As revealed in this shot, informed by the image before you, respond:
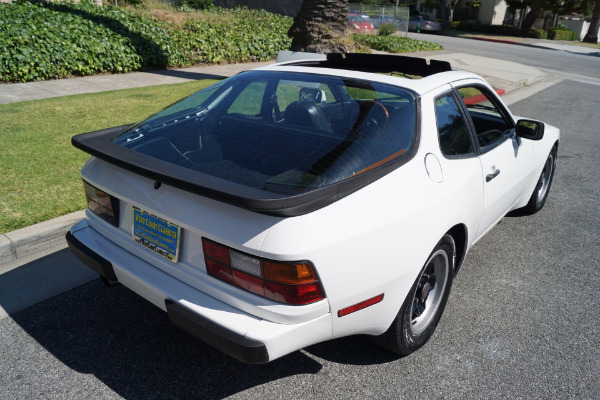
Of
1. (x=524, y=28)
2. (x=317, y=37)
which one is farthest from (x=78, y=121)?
(x=524, y=28)

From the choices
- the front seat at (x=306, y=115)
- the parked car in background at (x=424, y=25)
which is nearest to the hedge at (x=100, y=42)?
the front seat at (x=306, y=115)

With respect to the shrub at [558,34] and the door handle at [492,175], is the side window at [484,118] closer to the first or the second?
the door handle at [492,175]

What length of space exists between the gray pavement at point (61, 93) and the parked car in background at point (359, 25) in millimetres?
5649

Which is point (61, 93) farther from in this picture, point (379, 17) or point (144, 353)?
point (379, 17)

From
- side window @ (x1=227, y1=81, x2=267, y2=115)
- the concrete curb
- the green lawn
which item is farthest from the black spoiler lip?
the green lawn

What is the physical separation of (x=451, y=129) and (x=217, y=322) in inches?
73.2

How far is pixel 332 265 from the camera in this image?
2.22 m

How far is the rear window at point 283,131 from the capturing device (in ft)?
8.27

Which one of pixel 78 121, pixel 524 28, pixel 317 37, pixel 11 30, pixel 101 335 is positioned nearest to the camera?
pixel 101 335

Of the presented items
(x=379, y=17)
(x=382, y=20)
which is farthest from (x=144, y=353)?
(x=379, y=17)

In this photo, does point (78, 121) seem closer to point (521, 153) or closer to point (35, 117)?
point (35, 117)

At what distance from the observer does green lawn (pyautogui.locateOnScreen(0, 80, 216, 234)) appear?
13.9 feet

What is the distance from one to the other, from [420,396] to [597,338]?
53.1 inches

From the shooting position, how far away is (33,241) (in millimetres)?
3777
